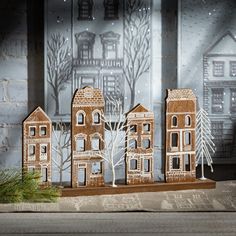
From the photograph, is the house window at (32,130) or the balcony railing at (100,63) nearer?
the house window at (32,130)

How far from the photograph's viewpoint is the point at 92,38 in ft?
6.19

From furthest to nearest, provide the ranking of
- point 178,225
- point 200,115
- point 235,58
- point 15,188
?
point 235,58, point 200,115, point 15,188, point 178,225

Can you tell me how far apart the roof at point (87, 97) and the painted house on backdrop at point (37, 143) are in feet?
0.26

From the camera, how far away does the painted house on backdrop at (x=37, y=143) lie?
1.62m

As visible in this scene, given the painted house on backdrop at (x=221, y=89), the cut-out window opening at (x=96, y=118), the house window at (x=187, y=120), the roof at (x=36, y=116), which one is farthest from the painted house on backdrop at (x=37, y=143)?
the painted house on backdrop at (x=221, y=89)

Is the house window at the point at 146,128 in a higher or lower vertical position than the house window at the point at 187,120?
lower

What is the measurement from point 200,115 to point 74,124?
13.7 inches

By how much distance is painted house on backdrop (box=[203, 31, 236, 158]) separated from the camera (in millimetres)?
1939

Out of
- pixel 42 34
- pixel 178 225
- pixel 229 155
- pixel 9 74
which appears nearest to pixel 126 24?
pixel 42 34

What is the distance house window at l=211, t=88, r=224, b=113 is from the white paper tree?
0.04m

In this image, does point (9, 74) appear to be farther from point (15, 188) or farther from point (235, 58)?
point (235, 58)

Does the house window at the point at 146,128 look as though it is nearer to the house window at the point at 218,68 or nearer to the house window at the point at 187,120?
the house window at the point at 187,120

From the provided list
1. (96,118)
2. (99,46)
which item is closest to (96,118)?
(96,118)

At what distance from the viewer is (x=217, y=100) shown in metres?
1.96
